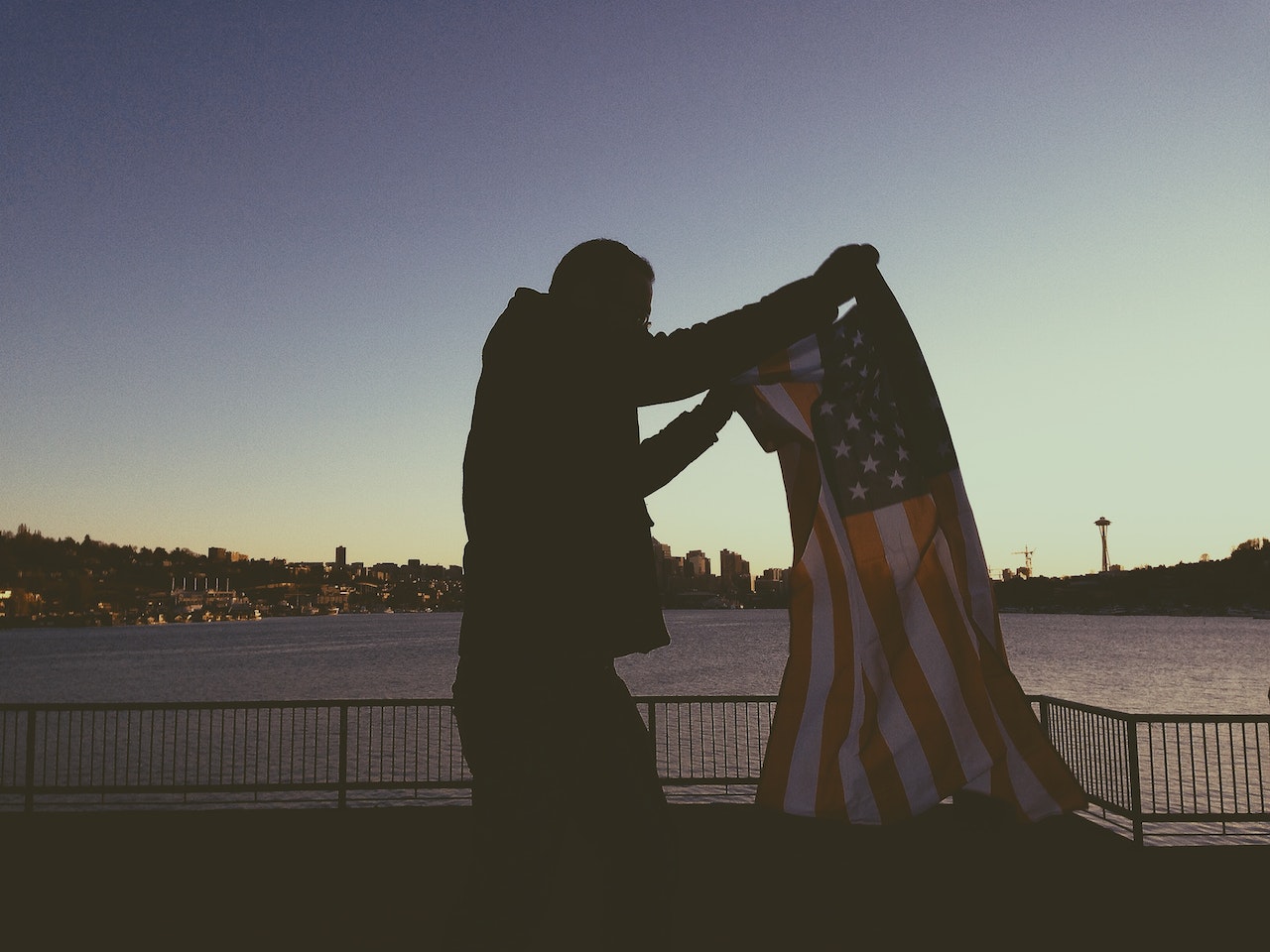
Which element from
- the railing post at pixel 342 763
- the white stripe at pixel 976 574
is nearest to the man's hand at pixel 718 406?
the white stripe at pixel 976 574

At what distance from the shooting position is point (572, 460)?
2113mm

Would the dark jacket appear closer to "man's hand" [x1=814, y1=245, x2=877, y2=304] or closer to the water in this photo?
"man's hand" [x1=814, y1=245, x2=877, y2=304]

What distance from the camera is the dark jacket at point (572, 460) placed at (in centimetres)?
201

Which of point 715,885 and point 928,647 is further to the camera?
point 715,885

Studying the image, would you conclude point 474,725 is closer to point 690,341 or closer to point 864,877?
point 690,341

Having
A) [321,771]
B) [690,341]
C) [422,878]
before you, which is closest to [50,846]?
[422,878]

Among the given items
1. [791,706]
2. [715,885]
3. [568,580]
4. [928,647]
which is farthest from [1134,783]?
[568,580]

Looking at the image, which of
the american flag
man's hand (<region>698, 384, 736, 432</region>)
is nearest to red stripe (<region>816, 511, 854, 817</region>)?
the american flag

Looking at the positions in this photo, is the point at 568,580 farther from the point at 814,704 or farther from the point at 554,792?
the point at 814,704

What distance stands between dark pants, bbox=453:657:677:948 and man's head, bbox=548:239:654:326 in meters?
0.88

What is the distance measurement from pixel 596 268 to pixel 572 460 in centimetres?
55

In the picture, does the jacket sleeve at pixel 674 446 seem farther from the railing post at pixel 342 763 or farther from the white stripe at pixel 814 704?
the railing post at pixel 342 763

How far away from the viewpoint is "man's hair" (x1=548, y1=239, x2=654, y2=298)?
2.36 metres

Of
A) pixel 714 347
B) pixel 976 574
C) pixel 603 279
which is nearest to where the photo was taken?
pixel 714 347
